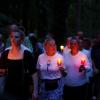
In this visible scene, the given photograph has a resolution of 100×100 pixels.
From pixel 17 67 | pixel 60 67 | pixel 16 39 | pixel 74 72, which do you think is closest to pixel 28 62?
pixel 17 67

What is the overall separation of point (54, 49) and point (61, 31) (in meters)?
13.8

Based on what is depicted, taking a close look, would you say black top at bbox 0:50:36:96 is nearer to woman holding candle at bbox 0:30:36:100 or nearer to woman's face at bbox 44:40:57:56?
woman holding candle at bbox 0:30:36:100

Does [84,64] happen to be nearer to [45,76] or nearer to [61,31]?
[45,76]

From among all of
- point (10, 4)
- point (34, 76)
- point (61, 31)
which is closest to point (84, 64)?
point (34, 76)

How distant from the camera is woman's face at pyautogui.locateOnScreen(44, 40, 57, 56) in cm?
967

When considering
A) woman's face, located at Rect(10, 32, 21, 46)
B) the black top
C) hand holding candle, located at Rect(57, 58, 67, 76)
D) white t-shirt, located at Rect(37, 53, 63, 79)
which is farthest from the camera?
white t-shirt, located at Rect(37, 53, 63, 79)

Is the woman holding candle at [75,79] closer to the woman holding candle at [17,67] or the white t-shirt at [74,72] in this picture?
the white t-shirt at [74,72]

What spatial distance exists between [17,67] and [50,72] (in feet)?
4.97

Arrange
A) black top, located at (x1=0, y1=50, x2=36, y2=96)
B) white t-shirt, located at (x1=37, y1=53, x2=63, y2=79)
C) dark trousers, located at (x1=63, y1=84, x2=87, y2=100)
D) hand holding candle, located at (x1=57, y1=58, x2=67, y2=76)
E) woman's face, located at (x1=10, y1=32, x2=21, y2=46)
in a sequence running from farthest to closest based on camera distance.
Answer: dark trousers, located at (x1=63, y1=84, x2=87, y2=100) < white t-shirt, located at (x1=37, y1=53, x2=63, y2=79) < hand holding candle, located at (x1=57, y1=58, x2=67, y2=76) < woman's face, located at (x1=10, y1=32, x2=21, y2=46) < black top, located at (x1=0, y1=50, x2=36, y2=96)

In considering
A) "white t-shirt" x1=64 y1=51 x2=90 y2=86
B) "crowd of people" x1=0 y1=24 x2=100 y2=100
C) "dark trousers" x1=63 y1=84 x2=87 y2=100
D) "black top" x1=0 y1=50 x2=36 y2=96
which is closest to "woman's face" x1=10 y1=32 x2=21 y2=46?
"crowd of people" x1=0 y1=24 x2=100 y2=100

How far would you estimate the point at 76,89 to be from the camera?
33.7ft

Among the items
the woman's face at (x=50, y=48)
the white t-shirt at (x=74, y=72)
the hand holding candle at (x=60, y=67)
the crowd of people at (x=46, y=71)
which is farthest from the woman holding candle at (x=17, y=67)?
the white t-shirt at (x=74, y=72)

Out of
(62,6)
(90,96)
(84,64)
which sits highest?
(62,6)

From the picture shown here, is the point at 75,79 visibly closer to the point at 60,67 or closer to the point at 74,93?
the point at 74,93
